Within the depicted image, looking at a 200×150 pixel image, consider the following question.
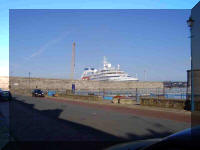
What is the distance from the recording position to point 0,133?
24.7 feet

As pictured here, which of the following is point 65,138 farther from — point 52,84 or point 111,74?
point 111,74

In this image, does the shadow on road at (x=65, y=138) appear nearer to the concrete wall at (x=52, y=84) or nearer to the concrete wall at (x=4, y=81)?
the concrete wall at (x=52, y=84)

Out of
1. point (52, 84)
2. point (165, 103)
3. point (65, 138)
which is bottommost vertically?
point (65, 138)

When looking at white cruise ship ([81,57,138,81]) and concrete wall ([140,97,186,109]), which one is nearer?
concrete wall ([140,97,186,109])

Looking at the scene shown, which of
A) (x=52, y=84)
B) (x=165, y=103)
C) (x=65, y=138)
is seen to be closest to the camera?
(x=65, y=138)

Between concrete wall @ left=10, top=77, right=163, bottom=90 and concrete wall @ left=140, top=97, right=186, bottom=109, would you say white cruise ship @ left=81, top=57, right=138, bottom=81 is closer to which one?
concrete wall @ left=10, top=77, right=163, bottom=90

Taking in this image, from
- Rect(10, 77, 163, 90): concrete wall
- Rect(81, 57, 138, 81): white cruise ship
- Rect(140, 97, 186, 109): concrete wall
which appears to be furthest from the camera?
Rect(81, 57, 138, 81): white cruise ship

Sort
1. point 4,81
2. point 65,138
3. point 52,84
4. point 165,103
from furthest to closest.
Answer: point 52,84
point 4,81
point 165,103
point 65,138

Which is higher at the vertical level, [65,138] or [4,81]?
[4,81]

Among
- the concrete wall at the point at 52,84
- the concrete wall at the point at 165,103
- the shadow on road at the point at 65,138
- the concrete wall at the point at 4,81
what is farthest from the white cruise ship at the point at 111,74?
the shadow on road at the point at 65,138

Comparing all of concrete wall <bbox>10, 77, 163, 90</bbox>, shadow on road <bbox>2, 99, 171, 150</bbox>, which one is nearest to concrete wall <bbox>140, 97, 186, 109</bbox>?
shadow on road <bbox>2, 99, 171, 150</bbox>

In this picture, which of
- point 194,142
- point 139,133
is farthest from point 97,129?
point 194,142

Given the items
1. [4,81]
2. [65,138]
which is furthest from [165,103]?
[4,81]

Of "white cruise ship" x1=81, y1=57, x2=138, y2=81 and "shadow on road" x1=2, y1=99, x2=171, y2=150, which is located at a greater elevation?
"white cruise ship" x1=81, y1=57, x2=138, y2=81
